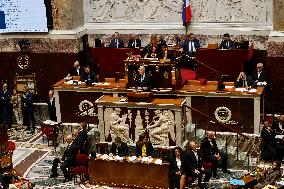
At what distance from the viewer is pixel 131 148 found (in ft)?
52.6

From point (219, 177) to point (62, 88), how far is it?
5760 mm

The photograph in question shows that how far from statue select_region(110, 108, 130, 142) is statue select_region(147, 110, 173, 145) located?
70 cm

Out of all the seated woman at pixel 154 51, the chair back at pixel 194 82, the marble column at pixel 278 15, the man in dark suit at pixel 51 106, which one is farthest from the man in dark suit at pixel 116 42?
the marble column at pixel 278 15

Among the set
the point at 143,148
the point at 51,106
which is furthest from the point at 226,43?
the point at 51,106

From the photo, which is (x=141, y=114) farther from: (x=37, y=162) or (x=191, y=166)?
(x=37, y=162)

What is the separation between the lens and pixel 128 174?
14.7 meters

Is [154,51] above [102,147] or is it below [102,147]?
above

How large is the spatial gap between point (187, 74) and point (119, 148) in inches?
161

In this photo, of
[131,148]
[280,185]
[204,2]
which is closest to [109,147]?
[131,148]

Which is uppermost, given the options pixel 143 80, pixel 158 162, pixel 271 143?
pixel 143 80

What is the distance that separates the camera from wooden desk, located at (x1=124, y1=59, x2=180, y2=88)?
54.5 feet

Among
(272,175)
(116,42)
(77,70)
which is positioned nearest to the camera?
(272,175)

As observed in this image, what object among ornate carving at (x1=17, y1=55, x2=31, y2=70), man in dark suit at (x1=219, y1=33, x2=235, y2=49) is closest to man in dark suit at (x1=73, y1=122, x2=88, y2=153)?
man in dark suit at (x1=219, y1=33, x2=235, y2=49)

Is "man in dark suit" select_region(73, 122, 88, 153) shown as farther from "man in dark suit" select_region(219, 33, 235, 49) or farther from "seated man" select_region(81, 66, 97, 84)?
"man in dark suit" select_region(219, 33, 235, 49)
